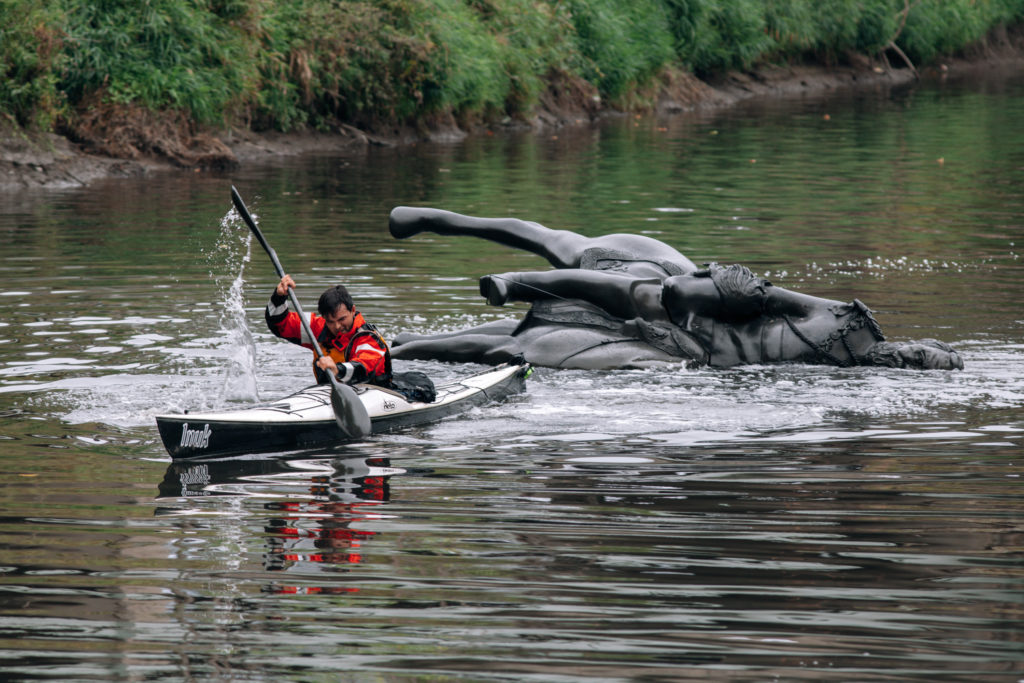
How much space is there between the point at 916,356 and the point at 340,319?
400cm

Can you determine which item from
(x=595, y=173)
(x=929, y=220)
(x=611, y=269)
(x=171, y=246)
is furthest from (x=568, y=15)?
(x=611, y=269)

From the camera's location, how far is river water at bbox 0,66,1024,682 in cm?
456

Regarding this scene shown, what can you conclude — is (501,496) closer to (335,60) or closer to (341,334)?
(341,334)

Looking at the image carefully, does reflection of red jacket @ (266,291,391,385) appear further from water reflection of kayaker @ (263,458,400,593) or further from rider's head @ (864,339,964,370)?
rider's head @ (864,339,964,370)

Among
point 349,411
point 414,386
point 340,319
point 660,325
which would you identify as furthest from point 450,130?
point 349,411

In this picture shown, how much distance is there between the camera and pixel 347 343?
8.44 metres

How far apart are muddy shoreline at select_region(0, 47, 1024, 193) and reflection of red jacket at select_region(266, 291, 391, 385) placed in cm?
1255

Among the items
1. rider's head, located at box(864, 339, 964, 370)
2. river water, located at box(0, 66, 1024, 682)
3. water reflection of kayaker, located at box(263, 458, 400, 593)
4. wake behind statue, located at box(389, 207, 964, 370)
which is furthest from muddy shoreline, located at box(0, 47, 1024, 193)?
water reflection of kayaker, located at box(263, 458, 400, 593)

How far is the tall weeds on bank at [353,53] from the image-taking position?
811 inches

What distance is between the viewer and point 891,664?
4375mm

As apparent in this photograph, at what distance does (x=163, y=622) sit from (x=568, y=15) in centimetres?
2692

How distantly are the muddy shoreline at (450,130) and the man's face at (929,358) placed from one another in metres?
13.9

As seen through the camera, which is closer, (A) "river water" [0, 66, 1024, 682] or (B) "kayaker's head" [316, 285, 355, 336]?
(A) "river water" [0, 66, 1024, 682]

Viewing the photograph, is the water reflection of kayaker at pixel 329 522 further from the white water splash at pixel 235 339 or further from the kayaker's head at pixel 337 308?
the white water splash at pixel 235 339
